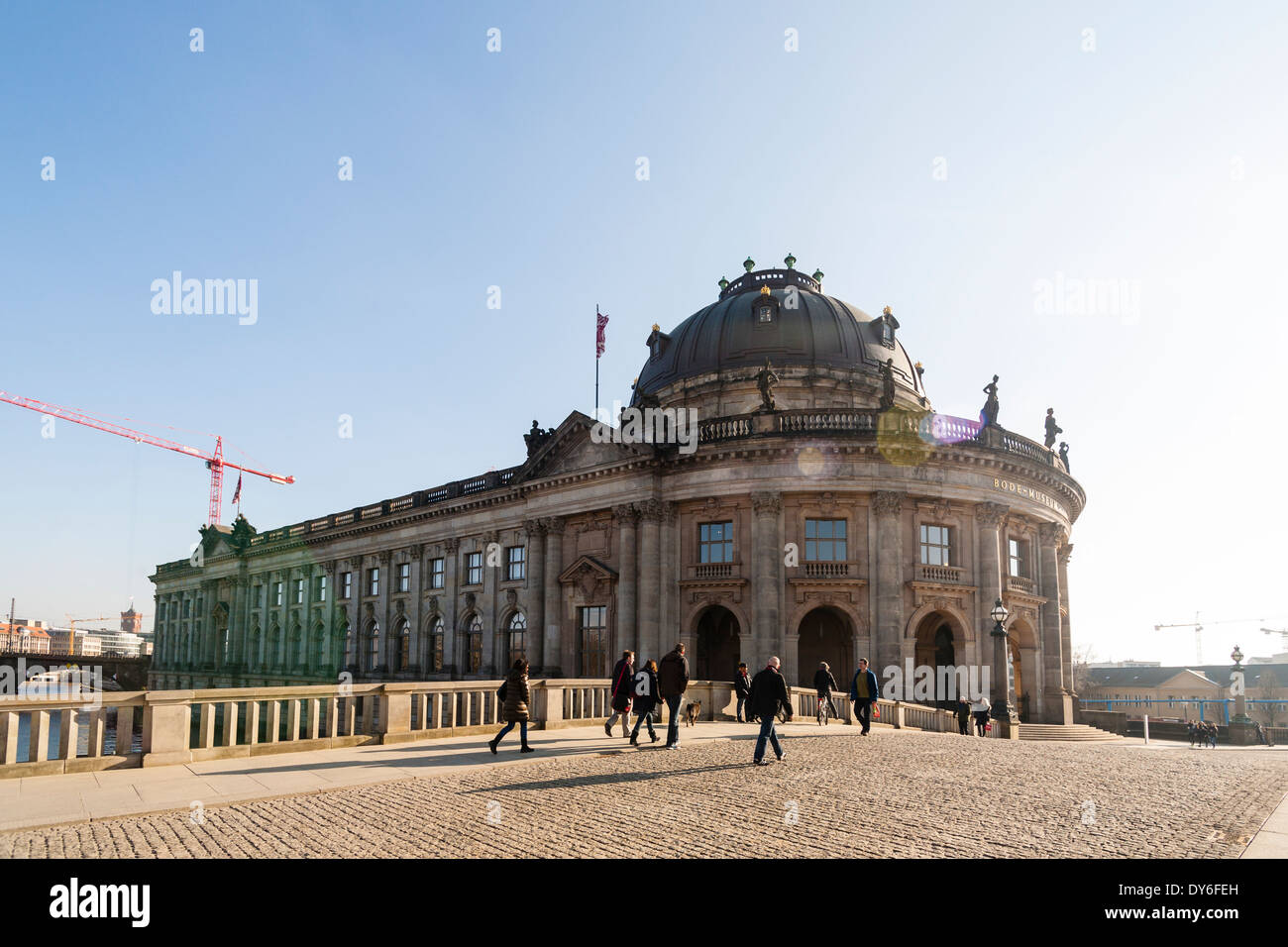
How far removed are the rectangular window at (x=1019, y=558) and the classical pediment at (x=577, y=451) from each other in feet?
53.5

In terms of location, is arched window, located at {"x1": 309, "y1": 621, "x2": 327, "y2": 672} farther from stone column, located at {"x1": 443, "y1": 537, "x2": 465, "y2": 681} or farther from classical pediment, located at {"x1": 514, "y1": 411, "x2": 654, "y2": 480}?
classical pediment, located at {"x1": 514, "y1": 411, "x2": 654, "y2": 480}

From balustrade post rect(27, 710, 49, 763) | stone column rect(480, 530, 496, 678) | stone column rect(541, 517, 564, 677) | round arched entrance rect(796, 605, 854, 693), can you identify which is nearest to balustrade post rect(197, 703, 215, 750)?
balustrade post rect(27, 710, 49, 763)

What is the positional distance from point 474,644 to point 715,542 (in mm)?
18222

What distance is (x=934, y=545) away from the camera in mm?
38281

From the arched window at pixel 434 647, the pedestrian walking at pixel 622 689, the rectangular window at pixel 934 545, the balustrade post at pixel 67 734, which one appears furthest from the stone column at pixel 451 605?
the balustrade post at pixel 67 734

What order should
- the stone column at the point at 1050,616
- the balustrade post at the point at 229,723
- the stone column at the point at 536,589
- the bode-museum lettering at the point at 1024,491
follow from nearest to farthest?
the balustrade post at the point at 229,723 → the bode-museum lettering at the point at 1024,491 → the stone column at the point at 1050,616 → the stone column at the point at 536,589

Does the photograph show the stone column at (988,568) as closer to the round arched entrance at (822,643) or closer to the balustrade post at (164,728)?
the round arched entrance at (822,643)

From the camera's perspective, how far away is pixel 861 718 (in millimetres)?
23828

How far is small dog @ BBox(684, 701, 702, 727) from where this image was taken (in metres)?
25.0

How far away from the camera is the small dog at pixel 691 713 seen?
24984mm

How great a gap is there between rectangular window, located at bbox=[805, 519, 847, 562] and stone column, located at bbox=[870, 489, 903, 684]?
4.79ft

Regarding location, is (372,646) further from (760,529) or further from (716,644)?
(760,529)

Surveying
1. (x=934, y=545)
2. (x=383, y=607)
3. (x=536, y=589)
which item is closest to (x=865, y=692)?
(x=934, y=545)
